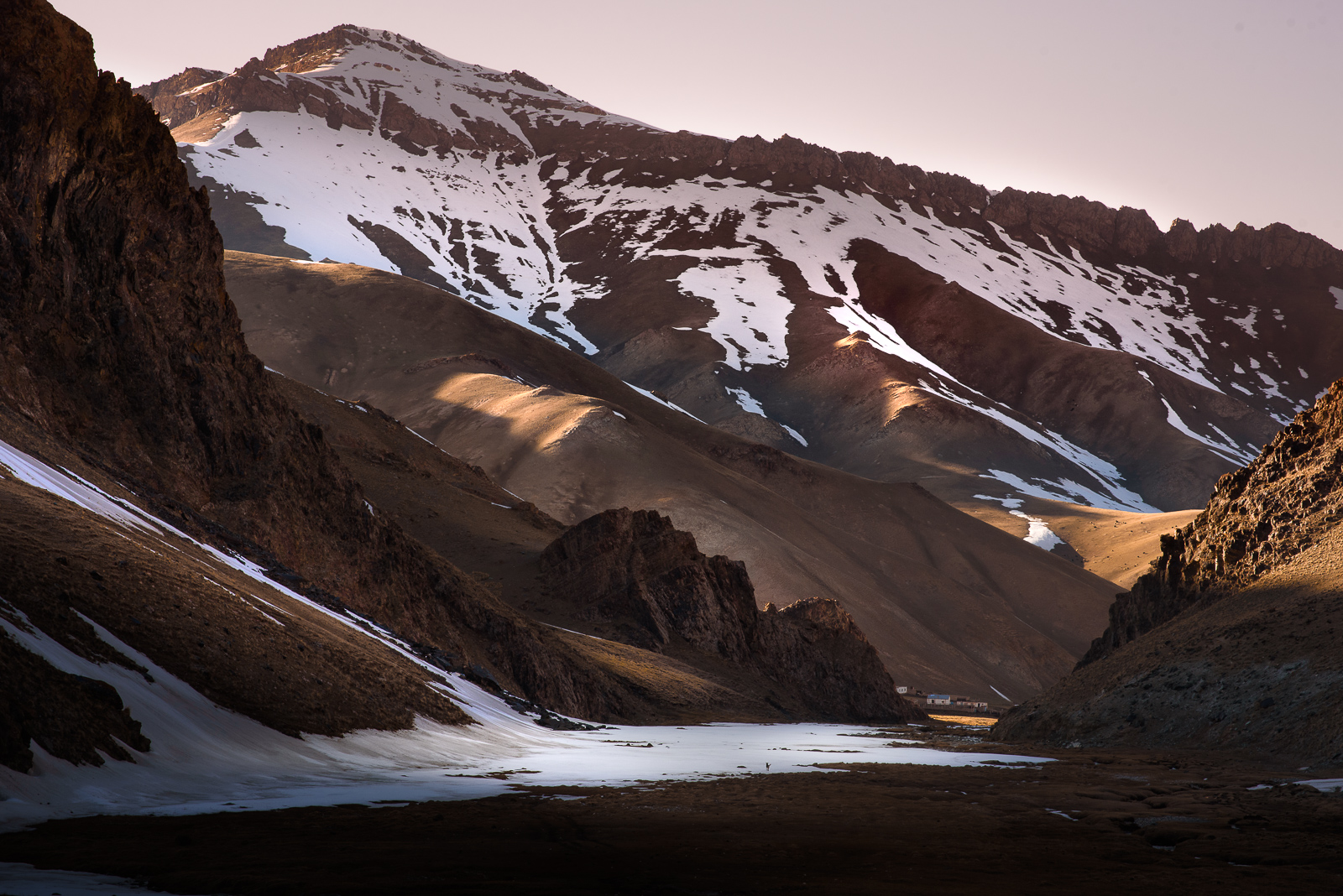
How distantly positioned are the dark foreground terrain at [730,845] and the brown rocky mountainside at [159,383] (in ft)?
24.4

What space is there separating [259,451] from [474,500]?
34.8 m

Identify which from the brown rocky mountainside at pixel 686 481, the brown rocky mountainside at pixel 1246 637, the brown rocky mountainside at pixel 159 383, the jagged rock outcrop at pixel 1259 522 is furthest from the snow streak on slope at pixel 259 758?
the brown rocky mountainside at pixel 686 481

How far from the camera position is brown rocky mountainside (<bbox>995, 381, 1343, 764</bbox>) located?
24.0m

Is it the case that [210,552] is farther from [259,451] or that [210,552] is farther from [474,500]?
[474,500]

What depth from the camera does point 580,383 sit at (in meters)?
146

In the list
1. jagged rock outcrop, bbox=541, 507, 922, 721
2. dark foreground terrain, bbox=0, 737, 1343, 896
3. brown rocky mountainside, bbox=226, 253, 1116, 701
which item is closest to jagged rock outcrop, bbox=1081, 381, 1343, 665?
dark foreground terrain, bbox=0, 737, 1343, 896

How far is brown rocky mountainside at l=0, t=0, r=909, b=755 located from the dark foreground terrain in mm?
7427

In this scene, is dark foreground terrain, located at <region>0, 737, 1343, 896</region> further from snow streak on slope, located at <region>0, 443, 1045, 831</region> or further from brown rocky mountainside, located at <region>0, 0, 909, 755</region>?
brown rocky mountainside, located at <region>0, 0, 909, 755</region>

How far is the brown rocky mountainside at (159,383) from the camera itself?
27344 millimetres

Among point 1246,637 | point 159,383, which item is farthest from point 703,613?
point 1246,637

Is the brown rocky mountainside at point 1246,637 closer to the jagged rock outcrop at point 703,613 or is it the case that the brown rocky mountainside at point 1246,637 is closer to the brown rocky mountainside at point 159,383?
the brown rocky mountainside at point 159,383

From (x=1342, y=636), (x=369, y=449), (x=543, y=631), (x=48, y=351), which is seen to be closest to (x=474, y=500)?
(x=369, y=449)

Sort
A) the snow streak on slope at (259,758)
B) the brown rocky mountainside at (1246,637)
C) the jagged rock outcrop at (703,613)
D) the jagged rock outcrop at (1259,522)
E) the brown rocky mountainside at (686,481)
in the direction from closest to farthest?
the snow streak on slope at (259,758) → the brown rocky mountainside at (1246,637) → the jagged rock outcrop at (1259,522) → the jagged rock outcrop at (703,613) → the brown rocky mountainside at (686,481)

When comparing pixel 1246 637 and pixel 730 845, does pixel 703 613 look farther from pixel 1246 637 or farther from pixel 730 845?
pixel 730 845
